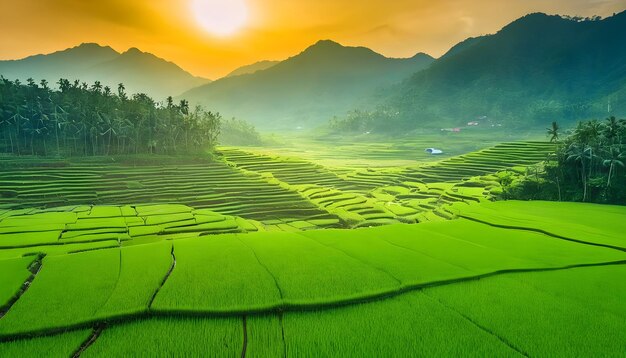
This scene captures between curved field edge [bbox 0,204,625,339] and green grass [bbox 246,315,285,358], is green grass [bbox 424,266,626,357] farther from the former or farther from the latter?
green grass [bbox 246,315,285,358]

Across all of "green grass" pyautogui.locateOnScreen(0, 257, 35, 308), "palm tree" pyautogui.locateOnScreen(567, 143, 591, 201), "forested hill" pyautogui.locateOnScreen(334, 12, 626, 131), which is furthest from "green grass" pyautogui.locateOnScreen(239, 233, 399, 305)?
"forested hill" pyautogui.locateOnScreen(334, 12, 626, 131)

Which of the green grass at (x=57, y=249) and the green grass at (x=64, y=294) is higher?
the green grass at (x=64, y=294)

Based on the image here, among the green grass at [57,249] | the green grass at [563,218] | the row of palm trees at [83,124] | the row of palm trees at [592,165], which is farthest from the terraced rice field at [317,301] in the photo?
the row of palm trees at [83,124]

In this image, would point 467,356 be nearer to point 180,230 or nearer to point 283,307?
point 283,307

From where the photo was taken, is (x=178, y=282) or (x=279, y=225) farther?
(x=279, y=225)

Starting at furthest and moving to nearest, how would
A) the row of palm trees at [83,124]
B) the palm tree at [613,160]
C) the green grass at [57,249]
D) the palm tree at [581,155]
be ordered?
the row of palm trees at [83,124] → the palm tree at [581,155] → the palm tree at [613,160] → the green grass at [57,249]

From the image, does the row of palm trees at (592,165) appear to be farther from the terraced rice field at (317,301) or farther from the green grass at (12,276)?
the green grass at (12,276)

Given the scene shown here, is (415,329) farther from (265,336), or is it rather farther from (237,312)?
(237,312)

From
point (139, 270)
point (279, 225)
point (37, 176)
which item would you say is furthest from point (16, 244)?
point (37, 176)
